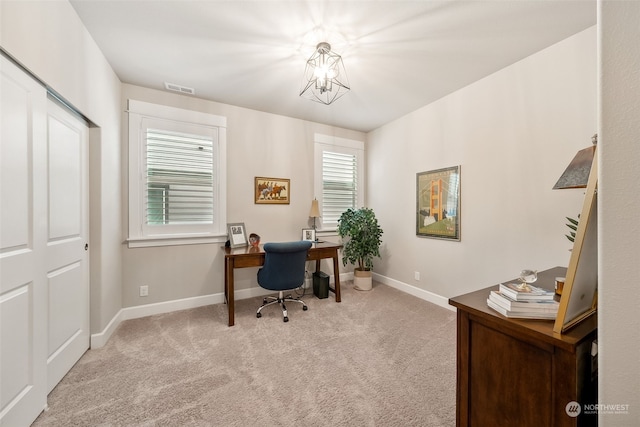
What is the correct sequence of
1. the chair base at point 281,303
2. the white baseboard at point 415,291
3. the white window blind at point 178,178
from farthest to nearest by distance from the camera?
Result: the white baseboard at point 415,291 < the white window blind at point 178,178 < the chair base at point 281,303

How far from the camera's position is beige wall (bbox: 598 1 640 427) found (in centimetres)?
62

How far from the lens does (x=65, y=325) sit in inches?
71.1

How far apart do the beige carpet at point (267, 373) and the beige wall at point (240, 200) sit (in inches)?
16.4

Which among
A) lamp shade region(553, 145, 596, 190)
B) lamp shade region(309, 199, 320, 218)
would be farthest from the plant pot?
lamp shade region(553, 145, 596, 190)

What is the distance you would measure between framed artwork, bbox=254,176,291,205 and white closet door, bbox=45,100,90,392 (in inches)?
69.7

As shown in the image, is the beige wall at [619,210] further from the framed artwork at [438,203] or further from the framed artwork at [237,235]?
the framed artwork at [237,235]

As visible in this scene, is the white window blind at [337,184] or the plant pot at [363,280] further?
the white window blind at [337,184]

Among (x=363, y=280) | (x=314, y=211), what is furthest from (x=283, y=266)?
(x=363, y=280)

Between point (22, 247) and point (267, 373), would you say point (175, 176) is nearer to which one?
point (22, 247)

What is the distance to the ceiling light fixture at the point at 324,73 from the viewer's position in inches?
81.9

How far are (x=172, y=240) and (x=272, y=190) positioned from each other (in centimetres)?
140

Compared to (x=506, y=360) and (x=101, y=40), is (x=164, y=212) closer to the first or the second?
(x=101, y=40)

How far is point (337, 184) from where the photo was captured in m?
4.10

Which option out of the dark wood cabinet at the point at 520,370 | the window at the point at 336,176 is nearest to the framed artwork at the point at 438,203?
the window at the point at 336,176
